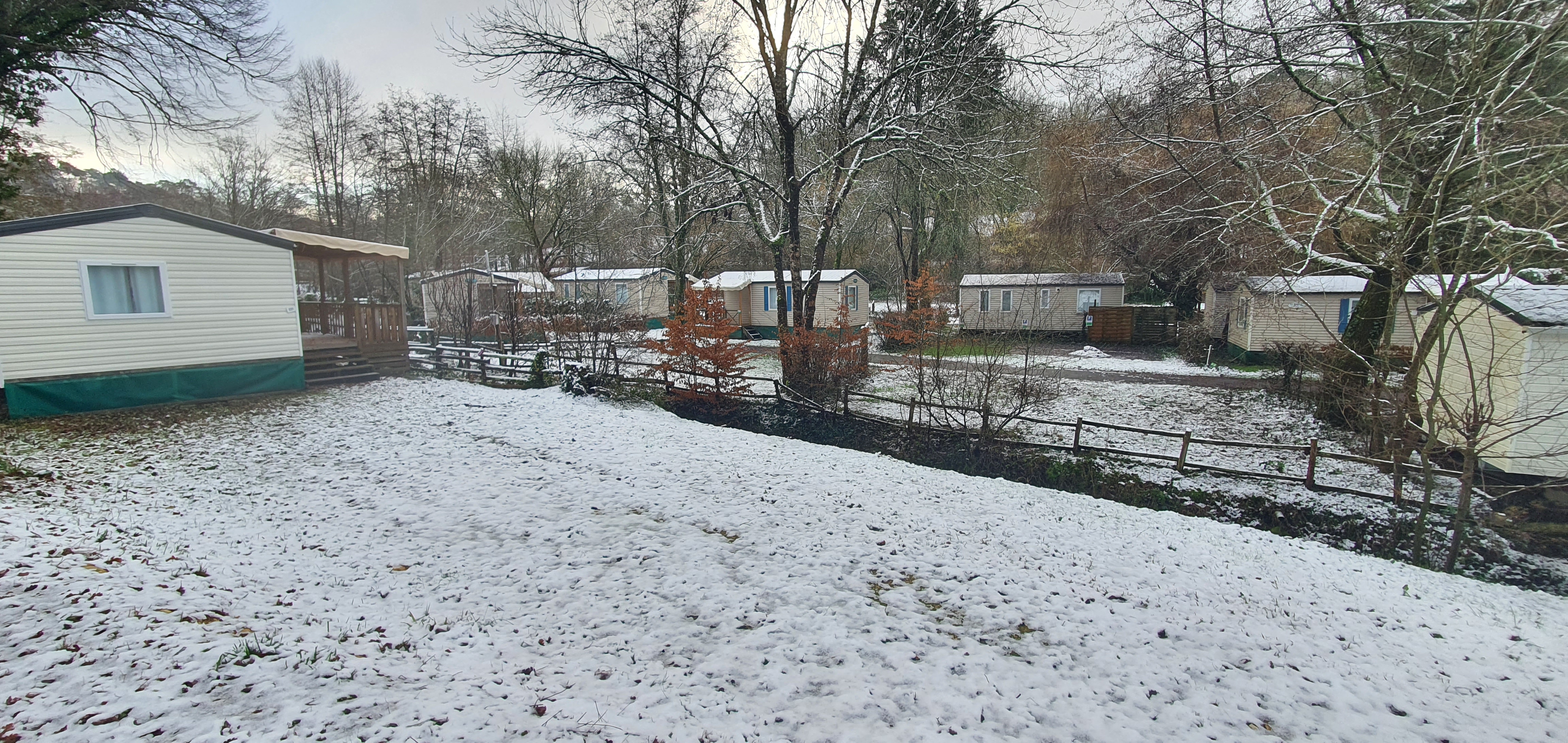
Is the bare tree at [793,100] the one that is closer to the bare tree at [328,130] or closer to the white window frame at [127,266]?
the white window frame at [127,266]

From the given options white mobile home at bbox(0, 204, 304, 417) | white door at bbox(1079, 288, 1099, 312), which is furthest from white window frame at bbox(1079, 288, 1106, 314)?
white mobile home at bbox(0, 204, 304, 417)

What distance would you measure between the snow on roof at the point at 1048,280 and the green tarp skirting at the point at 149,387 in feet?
77.0

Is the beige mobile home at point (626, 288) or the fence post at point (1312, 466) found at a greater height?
the beige mobile home at point (626, 288)

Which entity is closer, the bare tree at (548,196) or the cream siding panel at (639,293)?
the cream siding panel at (639,293)

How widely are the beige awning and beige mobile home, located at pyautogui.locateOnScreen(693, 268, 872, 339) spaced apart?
12.9 metres

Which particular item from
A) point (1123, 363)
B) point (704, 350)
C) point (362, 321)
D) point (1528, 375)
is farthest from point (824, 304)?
point (1528, 375)

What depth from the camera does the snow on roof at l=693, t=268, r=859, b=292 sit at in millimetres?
24734

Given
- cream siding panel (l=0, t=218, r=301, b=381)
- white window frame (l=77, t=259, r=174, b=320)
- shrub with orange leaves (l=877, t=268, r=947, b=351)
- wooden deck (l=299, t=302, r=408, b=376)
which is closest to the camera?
cream siding panel (l=0, t=218, r=301, b=381)

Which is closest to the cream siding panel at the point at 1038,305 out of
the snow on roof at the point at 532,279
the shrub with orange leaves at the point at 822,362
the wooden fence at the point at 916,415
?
the shrub with orange leaves at the point at 822,362

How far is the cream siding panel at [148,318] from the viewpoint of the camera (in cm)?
911

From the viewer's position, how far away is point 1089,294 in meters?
25.3

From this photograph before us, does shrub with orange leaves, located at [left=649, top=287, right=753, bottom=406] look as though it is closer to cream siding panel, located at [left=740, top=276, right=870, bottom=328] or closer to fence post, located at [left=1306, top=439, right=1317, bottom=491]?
fence post, located at [left=1306, top=439, right=1317, bottom=491]

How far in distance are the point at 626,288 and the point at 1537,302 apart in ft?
81.4

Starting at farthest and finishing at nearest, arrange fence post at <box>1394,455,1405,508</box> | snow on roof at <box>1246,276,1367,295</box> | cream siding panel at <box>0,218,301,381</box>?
1. snow on roof at <box>1246,276,1367,295</box>
2. cream siding panel at <box>0,218,301,381</box>
3. fence post at <box>1394,455,1405,508</box>
